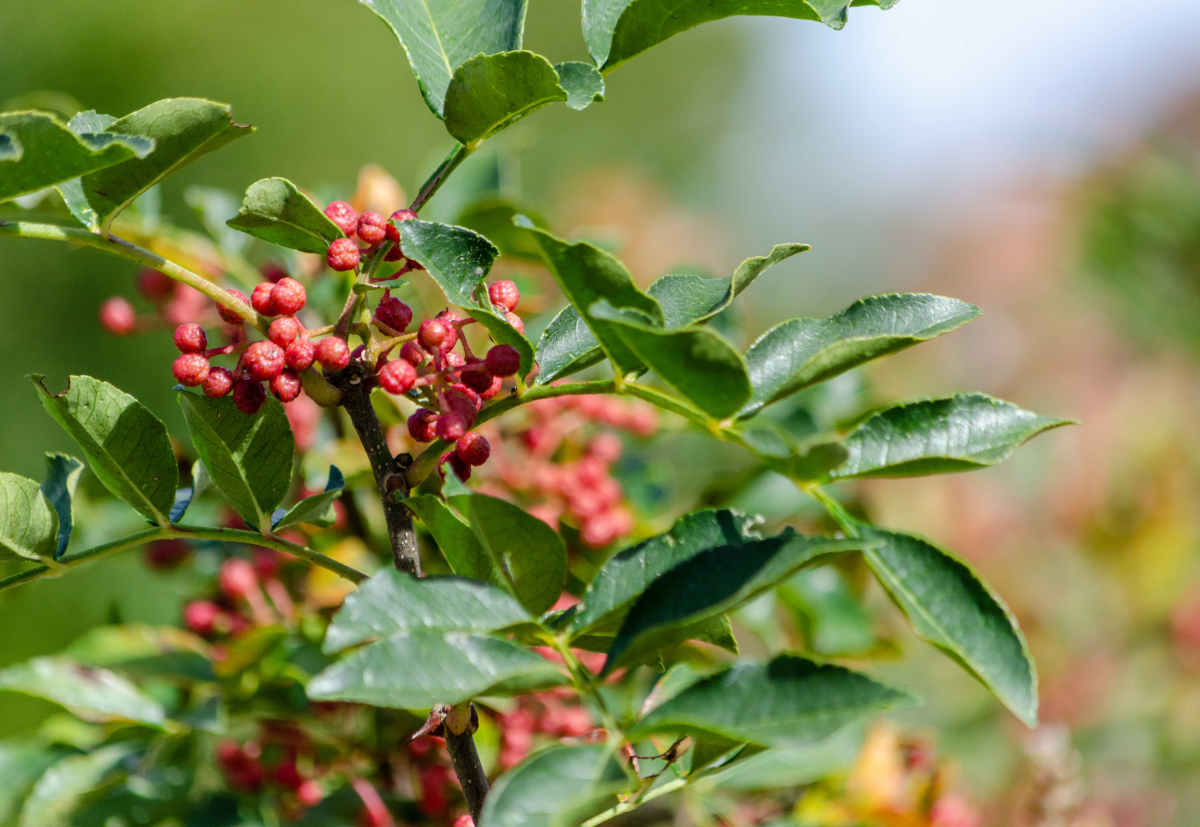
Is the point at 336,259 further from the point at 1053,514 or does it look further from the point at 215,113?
the point at 1053,514

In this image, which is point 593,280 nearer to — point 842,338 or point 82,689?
point 842,338

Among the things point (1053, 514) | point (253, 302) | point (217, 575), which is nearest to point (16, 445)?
point (217, 575)

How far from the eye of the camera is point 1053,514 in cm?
182

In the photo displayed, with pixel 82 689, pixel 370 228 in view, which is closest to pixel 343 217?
pixel 370 228

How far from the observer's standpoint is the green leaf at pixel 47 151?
0.37 meters

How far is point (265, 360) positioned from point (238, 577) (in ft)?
1.41

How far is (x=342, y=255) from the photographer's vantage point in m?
0.46

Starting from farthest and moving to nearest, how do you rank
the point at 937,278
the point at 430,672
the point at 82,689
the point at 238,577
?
the point at 937,278, the point at 238,577, the point at 82,689, the point at 430,672

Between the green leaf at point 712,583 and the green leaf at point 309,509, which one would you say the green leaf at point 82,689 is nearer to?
the green leaf at point 309,509

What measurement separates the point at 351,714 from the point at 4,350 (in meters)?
3.04

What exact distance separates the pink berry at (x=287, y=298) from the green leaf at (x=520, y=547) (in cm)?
12

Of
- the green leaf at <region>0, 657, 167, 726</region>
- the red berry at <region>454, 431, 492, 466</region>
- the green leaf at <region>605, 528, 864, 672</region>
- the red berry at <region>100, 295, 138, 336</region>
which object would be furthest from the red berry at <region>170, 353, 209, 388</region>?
the red berry at <region>100, 295, 138, 336</region>

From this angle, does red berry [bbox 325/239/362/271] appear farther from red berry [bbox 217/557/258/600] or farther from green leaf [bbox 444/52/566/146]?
red berry [bbox 217/557/258/600]

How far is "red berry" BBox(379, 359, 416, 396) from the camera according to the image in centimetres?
44
